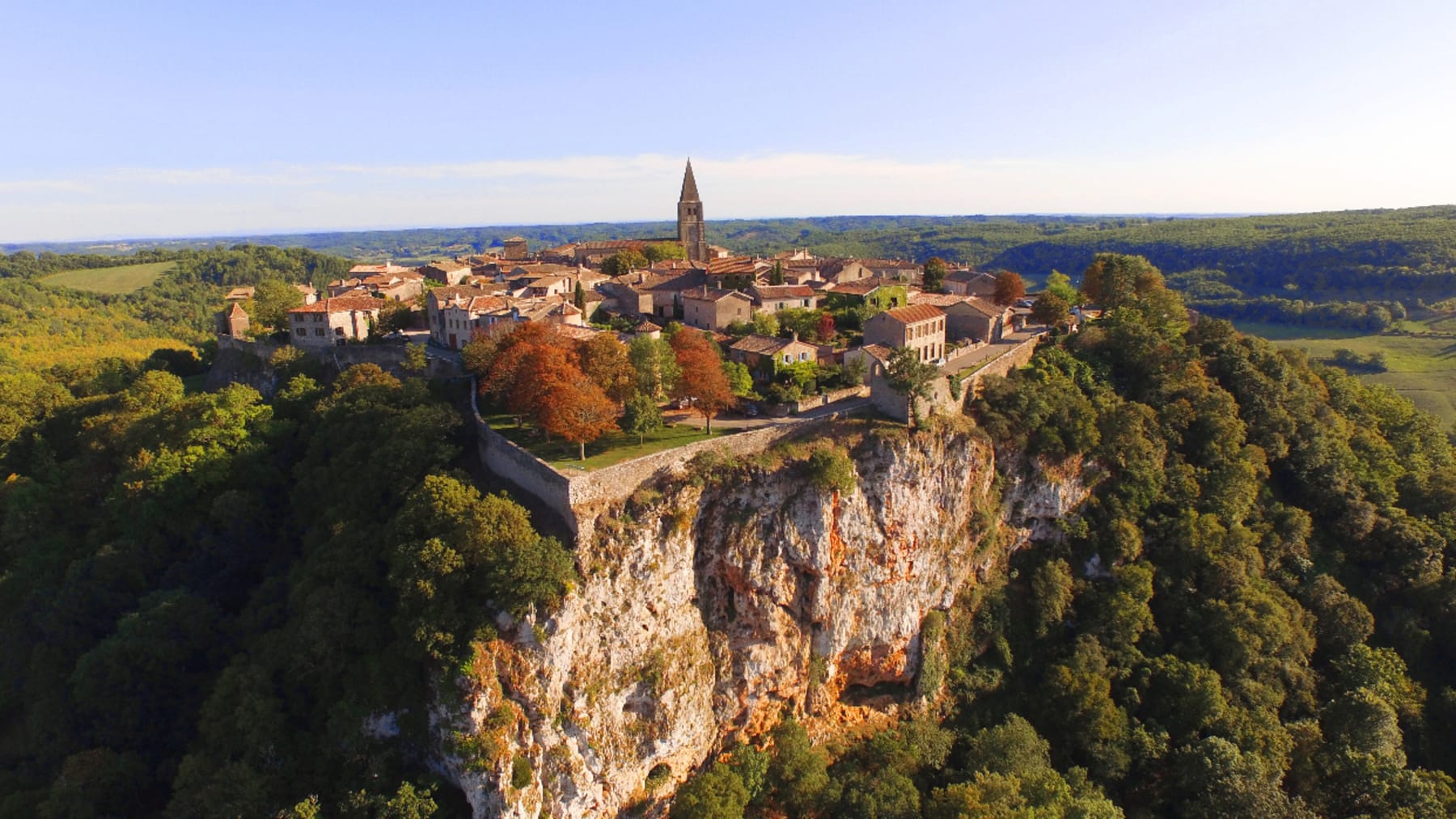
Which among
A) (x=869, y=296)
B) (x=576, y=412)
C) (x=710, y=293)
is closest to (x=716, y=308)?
(x=710, y=293)

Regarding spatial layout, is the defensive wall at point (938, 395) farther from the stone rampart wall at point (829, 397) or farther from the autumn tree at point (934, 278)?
the autumn tree at point (934, 278)

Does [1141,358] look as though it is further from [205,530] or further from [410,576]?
[205,530]

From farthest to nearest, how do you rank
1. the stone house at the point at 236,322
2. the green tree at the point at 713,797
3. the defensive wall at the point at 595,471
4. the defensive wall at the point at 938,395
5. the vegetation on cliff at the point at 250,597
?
the stone house at the point at 236,322, the defensive wall at the point at 938,395, the green tree at the point at 713,797, the defensive wall at the point at 595,471, the vegetation on cliff at the point at 250,597

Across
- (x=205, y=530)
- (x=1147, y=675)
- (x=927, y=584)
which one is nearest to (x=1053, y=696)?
(x=1147, y=675)

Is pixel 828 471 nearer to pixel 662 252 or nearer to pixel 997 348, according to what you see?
pixel 997 348

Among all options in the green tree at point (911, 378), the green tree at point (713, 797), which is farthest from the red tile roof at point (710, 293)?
the green tree at point (713, 797)
